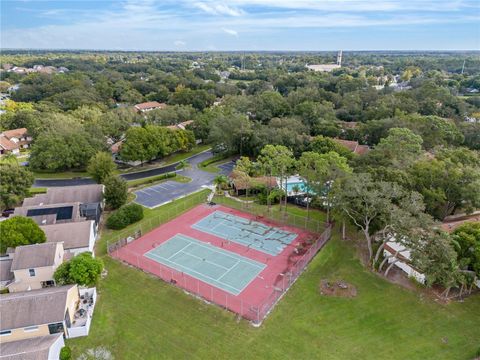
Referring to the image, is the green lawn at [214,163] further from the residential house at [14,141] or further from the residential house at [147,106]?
the residential house at [14,141]

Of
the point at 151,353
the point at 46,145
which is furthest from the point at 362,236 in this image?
the point at 46,145

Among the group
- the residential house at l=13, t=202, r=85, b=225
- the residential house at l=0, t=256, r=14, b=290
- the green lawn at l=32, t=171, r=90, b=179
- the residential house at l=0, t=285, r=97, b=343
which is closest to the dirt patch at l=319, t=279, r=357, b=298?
the residential house at l=0, t=285, r=97, b=343

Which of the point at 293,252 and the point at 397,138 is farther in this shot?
the point at 397,138

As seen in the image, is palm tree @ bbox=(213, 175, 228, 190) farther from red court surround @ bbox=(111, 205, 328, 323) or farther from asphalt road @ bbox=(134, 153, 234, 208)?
red court surround @ bbox=(111, 205, 328, 323)

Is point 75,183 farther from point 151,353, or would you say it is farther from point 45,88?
point 45,88

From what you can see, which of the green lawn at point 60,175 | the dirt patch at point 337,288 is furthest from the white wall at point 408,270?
the green lawn at point 60,175
